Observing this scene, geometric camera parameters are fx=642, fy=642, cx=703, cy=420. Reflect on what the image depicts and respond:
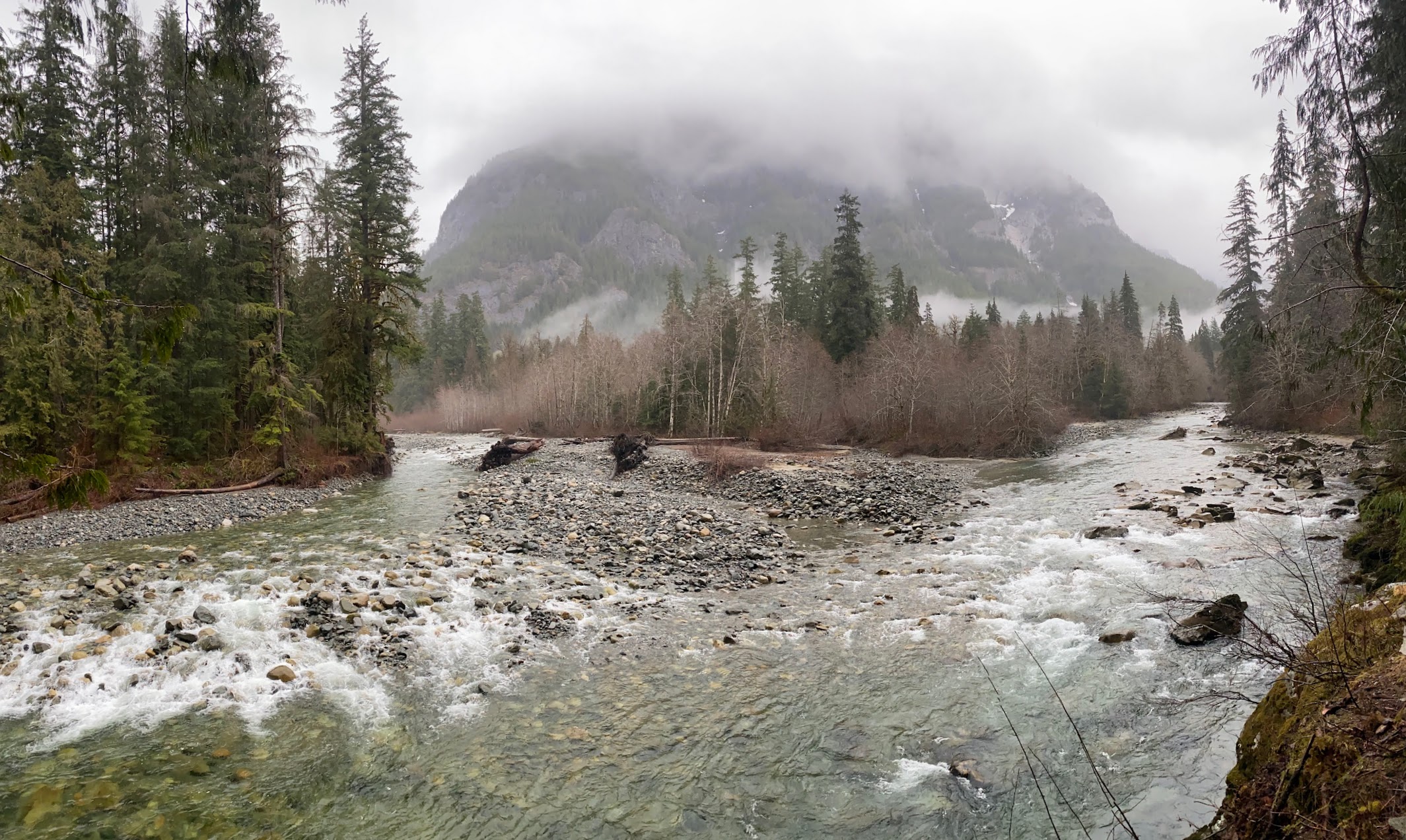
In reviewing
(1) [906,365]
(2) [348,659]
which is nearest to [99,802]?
(2) [348,659]

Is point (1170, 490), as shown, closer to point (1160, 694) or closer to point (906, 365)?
point (1160, 694)

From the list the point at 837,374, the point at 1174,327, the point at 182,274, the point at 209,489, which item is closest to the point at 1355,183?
the point at 209,489

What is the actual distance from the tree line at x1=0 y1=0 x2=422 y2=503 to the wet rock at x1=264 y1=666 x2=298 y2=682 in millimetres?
12078

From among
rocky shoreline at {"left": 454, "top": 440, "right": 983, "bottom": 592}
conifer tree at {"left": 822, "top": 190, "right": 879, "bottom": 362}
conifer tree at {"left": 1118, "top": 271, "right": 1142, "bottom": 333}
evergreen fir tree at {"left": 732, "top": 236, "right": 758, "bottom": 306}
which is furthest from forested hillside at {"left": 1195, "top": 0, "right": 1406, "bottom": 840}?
conifer tree at {"left": 1118, "top": 271, "right": 1142, "bottom": 333}

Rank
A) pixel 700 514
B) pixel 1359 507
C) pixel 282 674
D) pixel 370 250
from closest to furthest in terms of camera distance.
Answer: pixel 282 674
pixel 1359 507
pixel 700 514
pixel 370 250

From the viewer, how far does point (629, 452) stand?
99.3ft

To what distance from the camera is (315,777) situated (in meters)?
5.70

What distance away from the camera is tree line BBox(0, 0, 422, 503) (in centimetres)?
1650

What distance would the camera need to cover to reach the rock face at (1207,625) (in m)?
7.95

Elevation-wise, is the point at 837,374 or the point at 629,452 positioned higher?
the point at 837,374

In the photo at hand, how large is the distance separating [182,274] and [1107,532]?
25530 mm

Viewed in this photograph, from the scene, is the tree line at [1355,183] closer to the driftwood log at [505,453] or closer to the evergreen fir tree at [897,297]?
the driftwood log at [505,453]

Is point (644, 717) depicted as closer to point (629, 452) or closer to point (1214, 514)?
point (1214, 514)

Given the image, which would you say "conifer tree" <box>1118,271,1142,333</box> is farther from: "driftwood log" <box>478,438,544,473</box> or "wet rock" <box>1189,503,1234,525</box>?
"driftwood log" <box>478,438,544,473</box>
